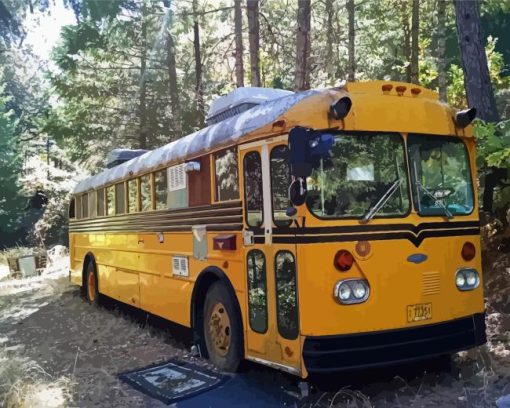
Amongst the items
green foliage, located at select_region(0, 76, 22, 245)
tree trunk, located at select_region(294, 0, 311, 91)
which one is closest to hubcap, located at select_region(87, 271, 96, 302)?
tree trunk, located at select_region(294, 0, 311, 91)

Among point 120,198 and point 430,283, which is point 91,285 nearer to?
point 120,198

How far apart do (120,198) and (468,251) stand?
5882 millimetres

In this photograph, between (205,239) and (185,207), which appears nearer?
(205,239)

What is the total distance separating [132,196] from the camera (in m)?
8.79

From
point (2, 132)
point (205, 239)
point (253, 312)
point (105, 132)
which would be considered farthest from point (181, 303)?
point (2, 132)

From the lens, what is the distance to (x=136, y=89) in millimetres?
19438

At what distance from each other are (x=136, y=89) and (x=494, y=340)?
1571 centimetres

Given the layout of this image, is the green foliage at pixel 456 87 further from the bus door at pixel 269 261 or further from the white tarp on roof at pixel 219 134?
the bus door at pixel 269 261

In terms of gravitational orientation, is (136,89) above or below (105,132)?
above

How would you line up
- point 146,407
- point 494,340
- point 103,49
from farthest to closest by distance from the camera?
1. point 103,49
2. point 494,340
3. point 146,407

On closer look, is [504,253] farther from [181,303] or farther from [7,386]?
[7,386]

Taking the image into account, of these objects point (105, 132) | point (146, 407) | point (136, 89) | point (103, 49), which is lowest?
point (146, 407)

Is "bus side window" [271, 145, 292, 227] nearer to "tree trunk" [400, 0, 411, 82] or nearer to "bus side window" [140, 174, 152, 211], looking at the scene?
"bus side window" [140, 174, 152, 211]

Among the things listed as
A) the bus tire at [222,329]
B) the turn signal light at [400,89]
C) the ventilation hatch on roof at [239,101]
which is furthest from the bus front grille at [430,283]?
the ventilation hatch on roof at [239,101]
